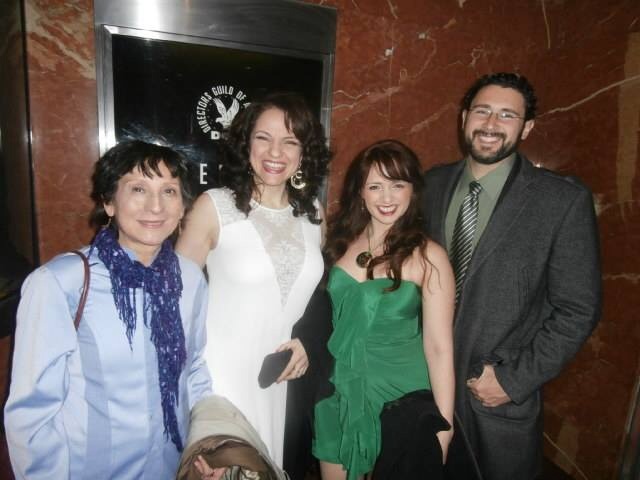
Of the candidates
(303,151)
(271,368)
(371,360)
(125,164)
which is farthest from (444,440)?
(125,164)

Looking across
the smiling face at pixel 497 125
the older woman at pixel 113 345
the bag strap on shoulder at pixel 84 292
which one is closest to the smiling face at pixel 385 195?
the smiling face at pixel 497 125

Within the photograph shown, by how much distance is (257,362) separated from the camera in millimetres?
1835

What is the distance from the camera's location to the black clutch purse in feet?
5.89

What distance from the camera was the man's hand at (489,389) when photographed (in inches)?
69.2

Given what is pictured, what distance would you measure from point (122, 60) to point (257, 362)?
179cm

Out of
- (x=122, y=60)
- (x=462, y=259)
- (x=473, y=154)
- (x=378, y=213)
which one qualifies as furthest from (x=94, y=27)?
(x=462, y=259)

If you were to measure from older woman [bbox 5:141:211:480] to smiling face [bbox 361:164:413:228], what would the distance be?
2.62 ft

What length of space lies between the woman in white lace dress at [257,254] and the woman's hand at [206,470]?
573 millimetres

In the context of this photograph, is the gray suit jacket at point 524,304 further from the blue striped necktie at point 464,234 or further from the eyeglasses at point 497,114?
the eyeglasses at point 497,114

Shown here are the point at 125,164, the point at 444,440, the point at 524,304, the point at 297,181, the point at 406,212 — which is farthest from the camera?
the point at 297,181

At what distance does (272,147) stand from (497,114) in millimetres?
1079

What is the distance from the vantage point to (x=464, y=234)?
1871 millimetres

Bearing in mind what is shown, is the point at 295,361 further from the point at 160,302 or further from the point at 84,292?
the point at 84,292

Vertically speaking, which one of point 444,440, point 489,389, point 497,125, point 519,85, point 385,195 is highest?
point 519,85
